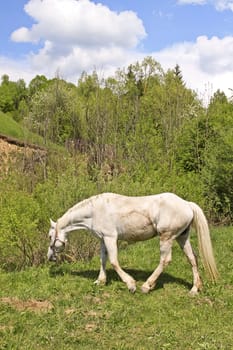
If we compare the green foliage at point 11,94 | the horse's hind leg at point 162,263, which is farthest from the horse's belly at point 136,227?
the green foliage at point 11,94

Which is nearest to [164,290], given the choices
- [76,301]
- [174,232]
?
[174,232]

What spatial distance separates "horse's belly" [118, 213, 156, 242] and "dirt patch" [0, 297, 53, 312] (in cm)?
186

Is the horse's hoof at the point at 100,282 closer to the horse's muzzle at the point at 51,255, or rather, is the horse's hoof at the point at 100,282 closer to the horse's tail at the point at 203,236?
the horse's muzzle at the point at 51,255

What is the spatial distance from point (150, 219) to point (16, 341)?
3182 mm

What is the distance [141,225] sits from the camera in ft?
25.6

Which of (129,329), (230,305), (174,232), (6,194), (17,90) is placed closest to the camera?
(129,329)

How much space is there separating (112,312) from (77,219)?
2114 mm

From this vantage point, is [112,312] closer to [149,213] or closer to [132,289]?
[132,289]

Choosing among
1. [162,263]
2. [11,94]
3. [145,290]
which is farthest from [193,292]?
[11,94]

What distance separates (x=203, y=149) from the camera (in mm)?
19906

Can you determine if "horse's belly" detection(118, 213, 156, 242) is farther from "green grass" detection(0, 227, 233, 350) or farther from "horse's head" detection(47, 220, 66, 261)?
"horse's head" detection(47, 220, 66, 261)

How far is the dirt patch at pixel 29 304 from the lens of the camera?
6723 millimetres

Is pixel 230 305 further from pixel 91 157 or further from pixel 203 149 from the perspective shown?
pixel 203 149

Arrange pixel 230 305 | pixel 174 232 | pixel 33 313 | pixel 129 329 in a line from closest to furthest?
pixel 129 329 → pixel 33 313 → pixel 230 305 → pixel 174 232
